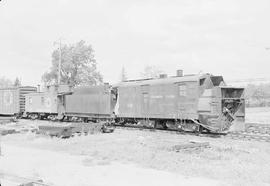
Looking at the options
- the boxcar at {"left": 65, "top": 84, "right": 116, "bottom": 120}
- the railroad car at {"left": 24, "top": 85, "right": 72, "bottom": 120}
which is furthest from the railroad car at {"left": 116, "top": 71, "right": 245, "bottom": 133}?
the railroad car at {"left": 24, "top": 85, "right": 72, "bottom": 120}

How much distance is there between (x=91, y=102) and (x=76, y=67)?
45266 mm

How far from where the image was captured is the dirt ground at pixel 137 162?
9.48m

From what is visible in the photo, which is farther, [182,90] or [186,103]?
[182,90]

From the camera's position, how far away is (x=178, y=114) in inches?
806

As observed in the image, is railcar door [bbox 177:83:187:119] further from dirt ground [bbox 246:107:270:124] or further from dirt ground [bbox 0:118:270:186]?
dirt ground [bbox 246:107:270:124]

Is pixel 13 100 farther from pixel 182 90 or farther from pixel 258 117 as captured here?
pixel 258 117

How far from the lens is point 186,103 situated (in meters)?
20.2

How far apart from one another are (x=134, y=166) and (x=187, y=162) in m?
1.77

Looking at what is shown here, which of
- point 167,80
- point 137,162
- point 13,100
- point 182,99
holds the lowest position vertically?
point 137,162

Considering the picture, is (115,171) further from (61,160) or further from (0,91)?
(0,91)

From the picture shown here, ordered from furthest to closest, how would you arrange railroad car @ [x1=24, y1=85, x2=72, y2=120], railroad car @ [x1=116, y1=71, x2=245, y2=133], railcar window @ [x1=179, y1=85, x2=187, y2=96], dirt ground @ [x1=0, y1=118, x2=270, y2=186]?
railroad car @ [x1=24, y1=85, x2=72, y2=120]
railcar window @ [x1=179, y1=85, x2=187, y2=96]
railroad car @ [x1=116, y1=71, x2=245, y2=133]
dirt ground @ [x1=0, y1=118, x2=270, y2=186]

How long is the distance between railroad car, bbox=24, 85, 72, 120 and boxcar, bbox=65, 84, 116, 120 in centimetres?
107

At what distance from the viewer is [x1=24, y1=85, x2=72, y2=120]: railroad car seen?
3200 cm

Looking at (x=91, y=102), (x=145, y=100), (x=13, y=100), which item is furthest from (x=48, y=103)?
(x=145, y=100)
